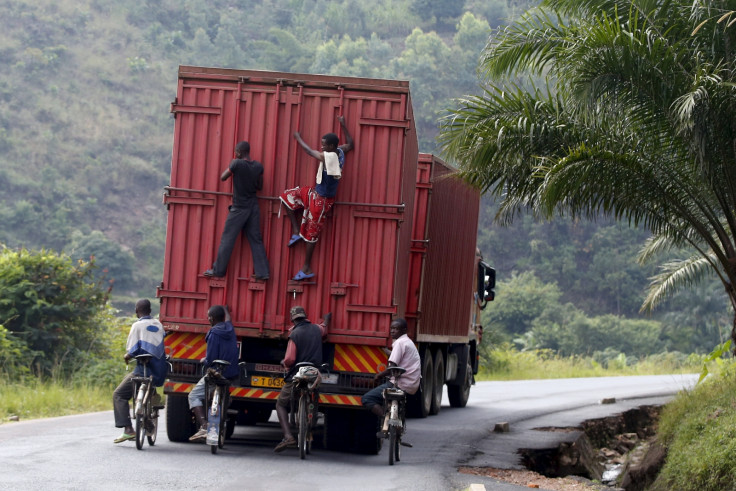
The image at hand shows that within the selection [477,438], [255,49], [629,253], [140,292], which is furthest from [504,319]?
[477,438]

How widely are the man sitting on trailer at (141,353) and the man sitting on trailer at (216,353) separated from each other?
424 millimetres

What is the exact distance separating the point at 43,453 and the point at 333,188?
12.5 ft

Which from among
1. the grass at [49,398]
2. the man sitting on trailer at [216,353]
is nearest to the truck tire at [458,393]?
the grass at [49,398]

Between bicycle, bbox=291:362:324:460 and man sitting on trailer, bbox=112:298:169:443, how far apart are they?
4.52ft

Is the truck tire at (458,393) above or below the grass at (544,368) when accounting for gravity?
above

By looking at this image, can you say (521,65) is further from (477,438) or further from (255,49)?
(255,49)

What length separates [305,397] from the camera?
1045 centimetres

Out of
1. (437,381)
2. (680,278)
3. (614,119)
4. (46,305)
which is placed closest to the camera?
(614,119)

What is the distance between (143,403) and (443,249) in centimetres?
697

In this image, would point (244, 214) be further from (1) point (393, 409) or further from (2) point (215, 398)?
(1) point (393, 409)

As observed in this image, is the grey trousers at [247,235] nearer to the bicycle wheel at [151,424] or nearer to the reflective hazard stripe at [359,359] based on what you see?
the reflective hazard stripe at [359,359]

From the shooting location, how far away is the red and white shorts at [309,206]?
1088 cm

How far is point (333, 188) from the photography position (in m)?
10.9

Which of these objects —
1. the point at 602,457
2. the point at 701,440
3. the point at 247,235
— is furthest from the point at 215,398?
the point at 602,457
